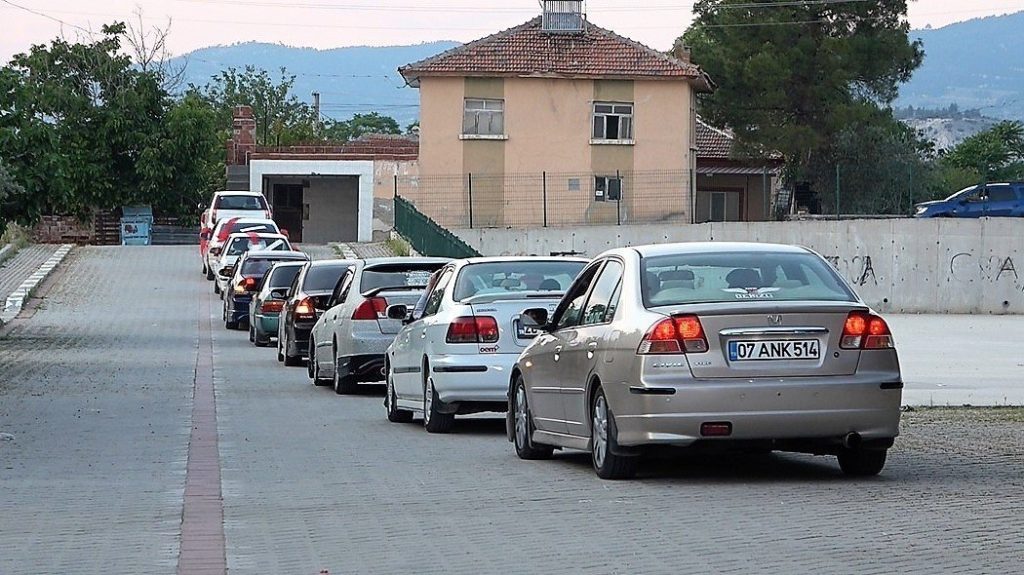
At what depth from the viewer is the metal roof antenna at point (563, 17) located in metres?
63.7

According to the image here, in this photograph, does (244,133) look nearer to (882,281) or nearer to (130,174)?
(130,174)

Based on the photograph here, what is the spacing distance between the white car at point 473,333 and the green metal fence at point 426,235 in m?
25.2

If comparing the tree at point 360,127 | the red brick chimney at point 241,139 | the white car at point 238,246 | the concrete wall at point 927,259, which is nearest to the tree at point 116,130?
the red brick chimney at point 241,139

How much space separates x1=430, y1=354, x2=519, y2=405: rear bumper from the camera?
603 inches

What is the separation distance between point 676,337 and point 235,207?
44235 mm

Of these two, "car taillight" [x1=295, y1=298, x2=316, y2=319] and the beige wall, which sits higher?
the beige wall

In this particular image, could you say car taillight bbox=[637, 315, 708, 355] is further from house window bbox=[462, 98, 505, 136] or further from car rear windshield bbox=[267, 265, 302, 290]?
house window bbox=[462, 98, 505, 136]

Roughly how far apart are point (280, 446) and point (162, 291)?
32677 mm

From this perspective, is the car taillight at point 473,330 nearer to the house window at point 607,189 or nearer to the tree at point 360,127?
the house window at point 607,189

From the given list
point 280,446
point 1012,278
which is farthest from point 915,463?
point 1012,278

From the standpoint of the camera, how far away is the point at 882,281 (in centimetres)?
4312

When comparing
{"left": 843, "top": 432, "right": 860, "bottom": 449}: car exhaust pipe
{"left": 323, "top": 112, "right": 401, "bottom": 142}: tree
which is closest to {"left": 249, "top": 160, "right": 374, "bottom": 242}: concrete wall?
{"left": 843, "top": 432, "right": 860, "bottom": 449}: car exhaust pipe

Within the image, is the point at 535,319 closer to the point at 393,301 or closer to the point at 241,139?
the point at 393,301

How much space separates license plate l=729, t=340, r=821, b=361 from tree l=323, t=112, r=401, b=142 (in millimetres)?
115472
